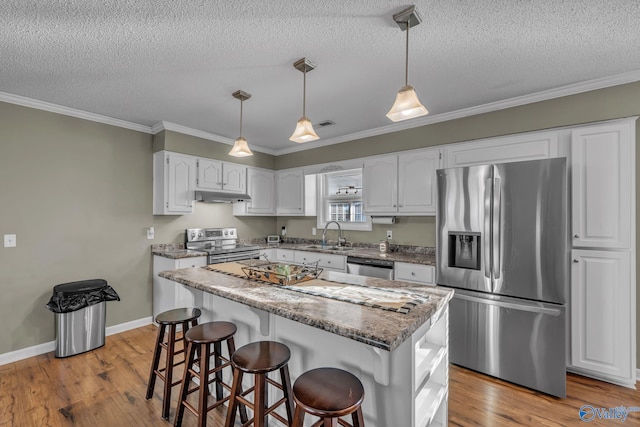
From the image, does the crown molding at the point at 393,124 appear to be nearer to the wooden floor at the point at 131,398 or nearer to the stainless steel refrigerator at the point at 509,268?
the stainless steel refrigerator at the point at 509,268

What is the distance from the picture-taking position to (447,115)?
3.26 m

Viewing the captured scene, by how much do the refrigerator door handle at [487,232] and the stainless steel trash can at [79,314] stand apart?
12.1ft

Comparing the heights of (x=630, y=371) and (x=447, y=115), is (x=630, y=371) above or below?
below

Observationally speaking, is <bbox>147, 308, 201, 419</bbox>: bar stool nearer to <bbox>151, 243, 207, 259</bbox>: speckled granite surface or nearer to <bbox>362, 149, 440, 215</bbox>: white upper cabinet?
<bbox>151, 243, 207, 259</bbox>: speckled granite surface

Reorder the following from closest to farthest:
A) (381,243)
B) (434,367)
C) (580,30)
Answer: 1. (434,367)
2. (580,30)
3. (381,243)

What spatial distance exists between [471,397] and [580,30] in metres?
2.61

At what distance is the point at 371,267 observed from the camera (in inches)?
133

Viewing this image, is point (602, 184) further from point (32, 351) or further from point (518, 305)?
point (32, 351)

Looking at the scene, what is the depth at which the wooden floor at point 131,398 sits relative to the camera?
1988 millimetres

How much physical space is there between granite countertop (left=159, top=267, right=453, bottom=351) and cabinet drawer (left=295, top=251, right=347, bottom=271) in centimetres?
154

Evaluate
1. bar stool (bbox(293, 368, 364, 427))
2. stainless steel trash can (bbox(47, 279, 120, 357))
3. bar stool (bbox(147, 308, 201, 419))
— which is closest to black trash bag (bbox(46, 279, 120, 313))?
stainless steel trash can (bbox(47, 279, 120, 357))

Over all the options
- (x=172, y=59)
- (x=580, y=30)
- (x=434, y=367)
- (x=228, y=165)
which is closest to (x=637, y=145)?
(x=580, y=30)

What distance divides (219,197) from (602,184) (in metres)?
4.01

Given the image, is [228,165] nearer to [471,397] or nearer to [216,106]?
[216,106]
